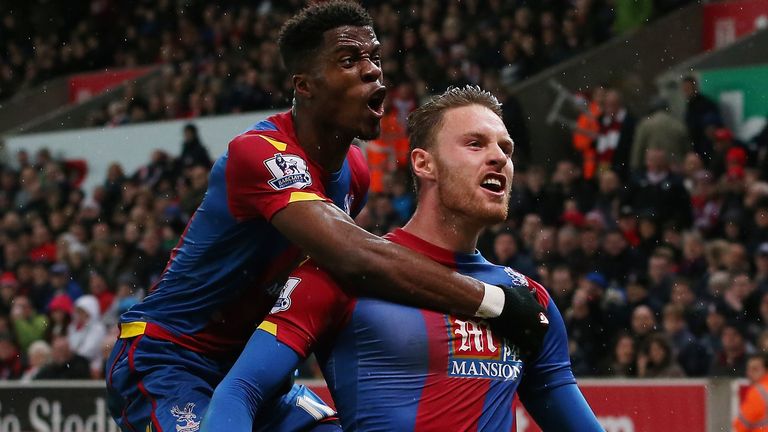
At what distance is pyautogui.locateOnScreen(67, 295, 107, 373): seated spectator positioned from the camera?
12961 mm

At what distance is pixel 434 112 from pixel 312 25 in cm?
68

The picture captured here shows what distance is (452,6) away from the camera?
53.2ft

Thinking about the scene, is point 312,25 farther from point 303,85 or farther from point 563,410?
point 563,410

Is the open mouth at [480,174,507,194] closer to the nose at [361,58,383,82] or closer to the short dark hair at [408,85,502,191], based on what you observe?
the short dark hair at [408,85,502,191]

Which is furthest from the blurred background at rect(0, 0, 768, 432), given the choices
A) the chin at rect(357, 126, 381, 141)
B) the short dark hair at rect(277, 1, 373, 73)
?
the short dark hair at rect(277, 1, 373, 73)

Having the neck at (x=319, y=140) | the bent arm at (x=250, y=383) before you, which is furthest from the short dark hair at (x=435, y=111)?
the bent arm at (x=250, y=383)

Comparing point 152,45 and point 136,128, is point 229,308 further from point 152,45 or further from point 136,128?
point 152,45

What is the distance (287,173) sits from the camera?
4.03 m

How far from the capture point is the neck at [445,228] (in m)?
3.78

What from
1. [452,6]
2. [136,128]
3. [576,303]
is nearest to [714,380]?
[576,303]

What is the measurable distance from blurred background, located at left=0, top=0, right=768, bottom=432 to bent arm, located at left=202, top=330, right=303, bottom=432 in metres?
5.31

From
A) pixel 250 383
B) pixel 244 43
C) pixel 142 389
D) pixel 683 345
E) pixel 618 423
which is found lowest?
pixel 618 423

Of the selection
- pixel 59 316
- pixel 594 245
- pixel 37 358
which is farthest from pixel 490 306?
pixel 59 316

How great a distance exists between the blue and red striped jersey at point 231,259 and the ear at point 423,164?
0.37 meters
